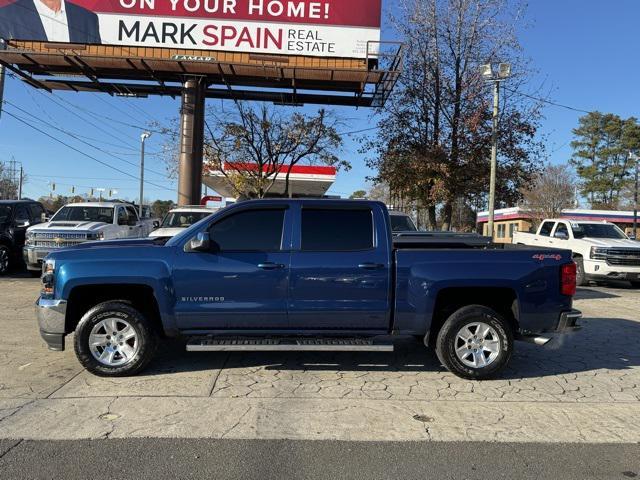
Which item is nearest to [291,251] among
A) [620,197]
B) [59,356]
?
[59,356]

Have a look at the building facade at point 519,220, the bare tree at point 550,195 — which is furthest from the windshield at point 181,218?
the bare tree at point 550,195

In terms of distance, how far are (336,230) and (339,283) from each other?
0.60m

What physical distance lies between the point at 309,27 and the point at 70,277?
13.7 m

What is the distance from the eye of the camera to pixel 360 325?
18.6ft

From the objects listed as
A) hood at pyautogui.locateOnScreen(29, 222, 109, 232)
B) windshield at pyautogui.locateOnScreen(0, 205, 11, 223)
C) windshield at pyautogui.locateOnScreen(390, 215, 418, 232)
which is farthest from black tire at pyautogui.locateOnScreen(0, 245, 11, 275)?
windshield at pyautogui.locateOnScreen(390, 215, 418, 232)

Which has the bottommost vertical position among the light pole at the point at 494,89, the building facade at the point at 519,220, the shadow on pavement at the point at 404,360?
the shadow on pavement at the point at 404,360

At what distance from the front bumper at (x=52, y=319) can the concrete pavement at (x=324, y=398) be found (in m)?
0.43

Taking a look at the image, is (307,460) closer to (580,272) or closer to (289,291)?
(289,291)

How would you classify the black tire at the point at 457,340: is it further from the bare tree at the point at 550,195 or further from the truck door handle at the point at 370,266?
the bare tree at the point at 550,195

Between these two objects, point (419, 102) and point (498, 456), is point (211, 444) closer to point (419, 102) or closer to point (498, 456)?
point (498, 456)

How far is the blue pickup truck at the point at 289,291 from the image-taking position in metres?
5.51

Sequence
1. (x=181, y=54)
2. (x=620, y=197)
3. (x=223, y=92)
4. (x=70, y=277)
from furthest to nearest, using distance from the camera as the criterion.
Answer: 1. (x=620, y=197)
2. (x=223, y=92)
3. (x=181, y=54)
4. (x=70, y=277)

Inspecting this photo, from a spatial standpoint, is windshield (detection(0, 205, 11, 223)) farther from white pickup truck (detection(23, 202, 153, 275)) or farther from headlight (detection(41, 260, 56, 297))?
headlight (detection(41, 260, 56, 297))

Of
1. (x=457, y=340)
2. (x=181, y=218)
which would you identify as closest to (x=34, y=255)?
(x=181, y=218)
